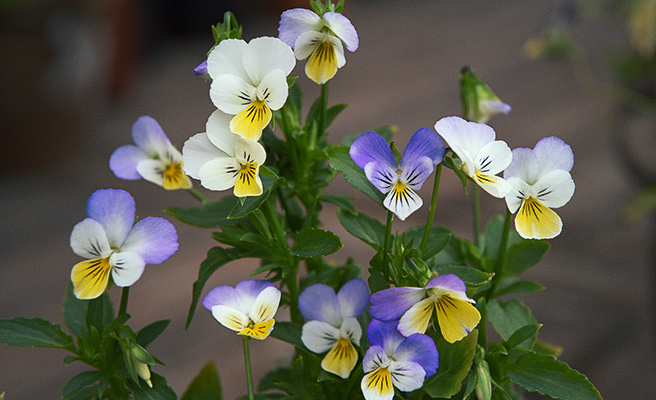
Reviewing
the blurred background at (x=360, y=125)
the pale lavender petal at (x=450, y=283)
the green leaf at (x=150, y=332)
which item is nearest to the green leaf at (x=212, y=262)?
the green leaf at (x=150, y=332)

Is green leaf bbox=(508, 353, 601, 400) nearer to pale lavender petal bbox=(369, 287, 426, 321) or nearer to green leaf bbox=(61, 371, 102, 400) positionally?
pale lavender petal bbox=(369, 287, 426, 321)

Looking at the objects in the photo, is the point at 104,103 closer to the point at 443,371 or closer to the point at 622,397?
the point at 622,397

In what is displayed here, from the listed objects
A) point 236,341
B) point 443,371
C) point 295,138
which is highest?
point 295,138

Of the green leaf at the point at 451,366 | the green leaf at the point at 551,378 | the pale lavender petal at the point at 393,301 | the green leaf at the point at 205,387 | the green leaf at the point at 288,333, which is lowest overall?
the green leaf at the point at 205,387

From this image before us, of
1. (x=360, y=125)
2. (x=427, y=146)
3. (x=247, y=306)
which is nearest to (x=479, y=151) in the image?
(x=427, y=146)

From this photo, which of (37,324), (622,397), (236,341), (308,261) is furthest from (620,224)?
(37,324)

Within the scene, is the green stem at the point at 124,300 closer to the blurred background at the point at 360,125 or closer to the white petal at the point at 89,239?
the white petal at the point at 89,239
